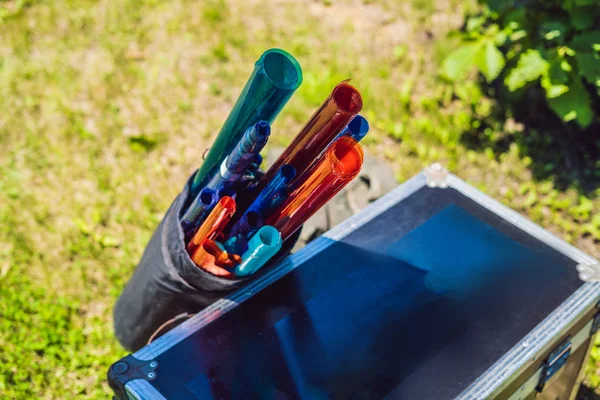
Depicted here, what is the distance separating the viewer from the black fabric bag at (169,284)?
6.04 ft

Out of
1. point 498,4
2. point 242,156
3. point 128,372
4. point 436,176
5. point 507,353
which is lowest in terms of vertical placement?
point 128,372

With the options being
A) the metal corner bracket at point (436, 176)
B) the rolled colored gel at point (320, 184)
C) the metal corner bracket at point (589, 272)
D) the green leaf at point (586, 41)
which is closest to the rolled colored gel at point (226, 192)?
the rolled colored gel at point (320, 184)

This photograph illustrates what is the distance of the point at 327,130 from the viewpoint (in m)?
1.68

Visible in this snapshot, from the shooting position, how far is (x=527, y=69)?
3.09 meters

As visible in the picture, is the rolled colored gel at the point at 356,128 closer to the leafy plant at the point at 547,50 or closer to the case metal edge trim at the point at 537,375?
the case metal edge trim at the point at 537,375

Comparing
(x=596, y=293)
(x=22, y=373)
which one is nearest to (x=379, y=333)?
(x=596, y=293)

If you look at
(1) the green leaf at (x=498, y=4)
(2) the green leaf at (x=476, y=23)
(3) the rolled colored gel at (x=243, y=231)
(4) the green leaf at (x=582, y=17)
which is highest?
(4) the green leaf at (x=582, y=17)

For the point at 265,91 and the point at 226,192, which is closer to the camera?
the point at 265,91

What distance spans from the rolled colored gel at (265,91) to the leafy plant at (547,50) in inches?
70.2

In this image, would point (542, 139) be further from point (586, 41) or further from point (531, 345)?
point (531, 345)

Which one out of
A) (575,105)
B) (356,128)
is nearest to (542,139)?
(575,105)

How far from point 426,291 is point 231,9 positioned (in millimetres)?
2559

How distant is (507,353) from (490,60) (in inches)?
72.4

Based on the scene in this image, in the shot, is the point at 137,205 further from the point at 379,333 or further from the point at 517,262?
the point at 517,262
